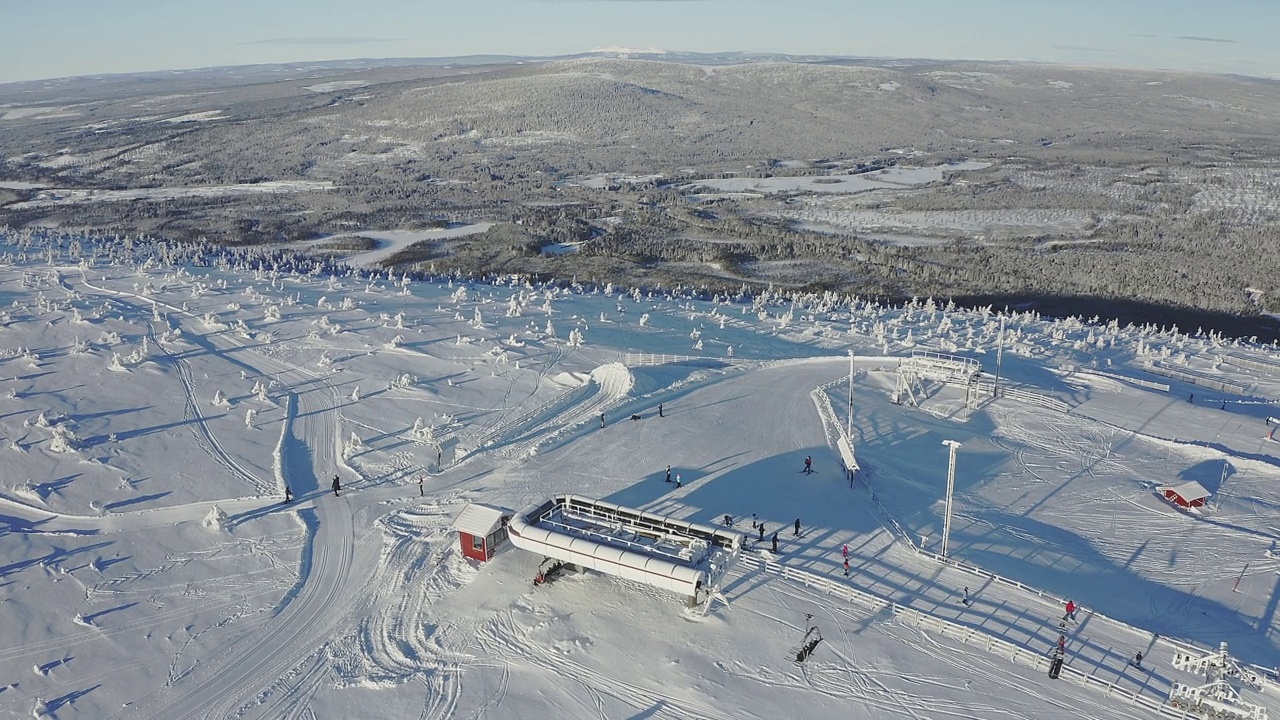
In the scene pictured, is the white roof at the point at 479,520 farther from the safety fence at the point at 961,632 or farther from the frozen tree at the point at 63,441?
the frozen tree at the point at 63,441

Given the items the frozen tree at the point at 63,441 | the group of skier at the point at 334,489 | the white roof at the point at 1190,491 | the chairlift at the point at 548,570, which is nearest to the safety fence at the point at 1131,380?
the white roof at the point at 1190,491

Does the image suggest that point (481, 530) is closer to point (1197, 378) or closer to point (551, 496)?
point (551, 496)

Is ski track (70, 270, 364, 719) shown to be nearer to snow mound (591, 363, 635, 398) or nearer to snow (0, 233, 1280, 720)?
snow (0, 233, 1280, 720)

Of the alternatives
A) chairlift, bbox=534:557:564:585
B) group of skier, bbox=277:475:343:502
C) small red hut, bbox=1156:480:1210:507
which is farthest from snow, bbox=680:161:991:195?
chairlift, bbox=534:557:564:585

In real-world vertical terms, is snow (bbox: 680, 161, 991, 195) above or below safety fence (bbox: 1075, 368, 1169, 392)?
above

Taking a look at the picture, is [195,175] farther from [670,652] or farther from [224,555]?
[670,652]

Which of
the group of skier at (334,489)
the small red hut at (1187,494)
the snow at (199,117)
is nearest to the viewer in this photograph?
the group of skier at (334,489)

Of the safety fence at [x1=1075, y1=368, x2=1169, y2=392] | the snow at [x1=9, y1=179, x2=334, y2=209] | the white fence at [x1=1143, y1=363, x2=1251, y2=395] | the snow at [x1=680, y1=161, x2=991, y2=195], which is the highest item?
the snow at [x1=9, y1=179, x2=334, y2=209]

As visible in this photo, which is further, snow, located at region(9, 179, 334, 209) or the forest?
snow, located at region(9, 179, 334, 209)
